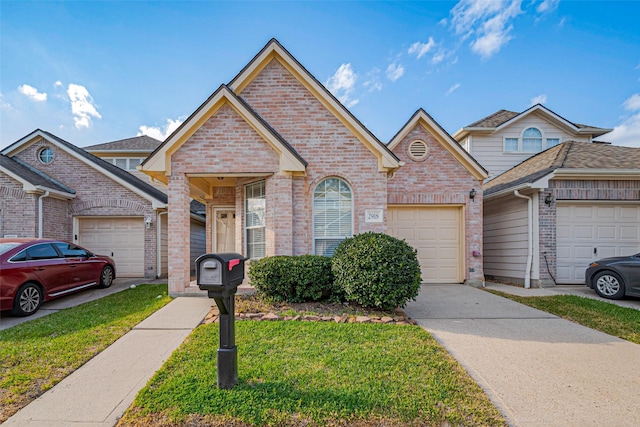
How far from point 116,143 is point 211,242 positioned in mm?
10893

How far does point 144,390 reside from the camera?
10.4 feet

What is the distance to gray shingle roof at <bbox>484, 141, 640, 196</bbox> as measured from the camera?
9.13 meters

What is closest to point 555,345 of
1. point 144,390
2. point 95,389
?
point 144,390

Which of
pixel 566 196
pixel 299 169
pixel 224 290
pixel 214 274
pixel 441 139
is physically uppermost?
pixel 441 139

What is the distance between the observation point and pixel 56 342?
15.0 ft

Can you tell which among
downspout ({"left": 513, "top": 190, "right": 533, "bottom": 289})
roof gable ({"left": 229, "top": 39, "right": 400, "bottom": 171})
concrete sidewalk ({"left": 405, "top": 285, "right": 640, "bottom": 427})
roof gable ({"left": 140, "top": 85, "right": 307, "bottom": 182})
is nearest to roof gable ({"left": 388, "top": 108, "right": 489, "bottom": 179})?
downspout ({"left": 513, "top": 190, "right": 533, "bottom": 289})

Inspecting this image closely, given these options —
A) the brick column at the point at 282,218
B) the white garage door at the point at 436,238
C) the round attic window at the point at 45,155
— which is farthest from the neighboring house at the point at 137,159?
the white garage door at the point at 436,238

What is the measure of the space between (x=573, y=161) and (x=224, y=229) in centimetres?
1093

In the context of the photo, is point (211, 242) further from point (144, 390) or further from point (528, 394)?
point (528, 394)

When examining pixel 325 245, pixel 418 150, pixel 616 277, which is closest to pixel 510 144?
pixel 418 150

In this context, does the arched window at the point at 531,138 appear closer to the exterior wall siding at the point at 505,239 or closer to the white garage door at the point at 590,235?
the exterior wall siding at the point at 505,239

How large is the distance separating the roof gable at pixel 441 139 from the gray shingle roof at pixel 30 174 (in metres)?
10.8

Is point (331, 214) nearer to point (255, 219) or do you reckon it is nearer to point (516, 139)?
point (255, 219)

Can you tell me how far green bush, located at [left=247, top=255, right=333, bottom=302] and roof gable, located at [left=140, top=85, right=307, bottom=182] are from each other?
2.14 meters
